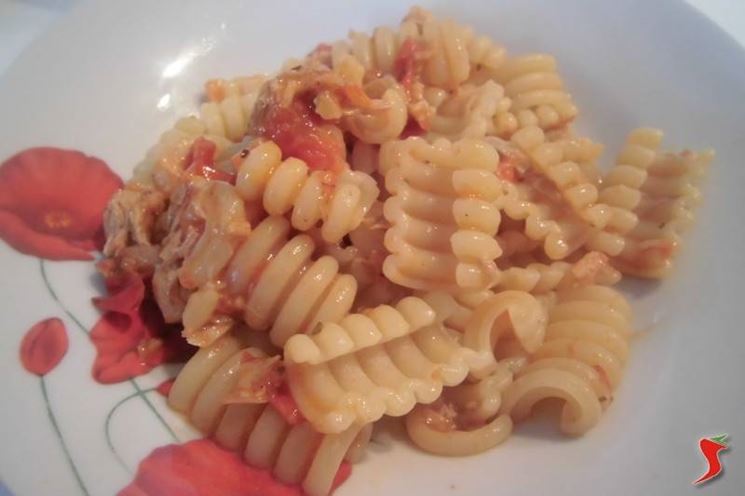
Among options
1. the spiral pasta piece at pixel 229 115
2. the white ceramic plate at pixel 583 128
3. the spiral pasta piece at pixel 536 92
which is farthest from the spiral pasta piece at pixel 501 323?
the spiral pasta piece at pixel 229 115

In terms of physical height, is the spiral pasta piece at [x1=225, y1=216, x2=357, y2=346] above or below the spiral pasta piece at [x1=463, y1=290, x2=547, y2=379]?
below

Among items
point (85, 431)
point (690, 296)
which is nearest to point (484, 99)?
point (690, 296)

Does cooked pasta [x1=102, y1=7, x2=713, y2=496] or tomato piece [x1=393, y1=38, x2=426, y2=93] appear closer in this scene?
cooked pasta [x1=102, y1=7, x2=713, y2=496]

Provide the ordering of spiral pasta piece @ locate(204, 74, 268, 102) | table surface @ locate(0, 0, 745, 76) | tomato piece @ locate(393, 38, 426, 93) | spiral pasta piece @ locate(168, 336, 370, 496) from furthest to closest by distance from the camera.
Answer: table surface @ locate(0, 0, 745, 76), spiral pasta piece @ locate(204, 74, 268, 102), tomato piece @ locate(393, 38, 426, 93), spiral pasta piece @ locate(168, 336, 370, 496)

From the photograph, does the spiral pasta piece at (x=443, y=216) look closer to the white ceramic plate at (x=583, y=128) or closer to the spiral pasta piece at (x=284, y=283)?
the spiral pasta piece at (x=284, y=283)

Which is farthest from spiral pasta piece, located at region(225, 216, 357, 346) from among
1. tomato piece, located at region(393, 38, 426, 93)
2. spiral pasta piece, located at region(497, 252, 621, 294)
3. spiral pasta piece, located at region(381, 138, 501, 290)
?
tomato piece, located at region(393, 38, 426, 93)

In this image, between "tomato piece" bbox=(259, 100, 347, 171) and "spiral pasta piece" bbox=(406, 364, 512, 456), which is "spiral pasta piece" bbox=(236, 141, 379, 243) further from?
"spiral pasta piece" bbox=(406, 364, 512, 456)

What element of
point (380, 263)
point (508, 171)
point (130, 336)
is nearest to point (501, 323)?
point (380, 263)

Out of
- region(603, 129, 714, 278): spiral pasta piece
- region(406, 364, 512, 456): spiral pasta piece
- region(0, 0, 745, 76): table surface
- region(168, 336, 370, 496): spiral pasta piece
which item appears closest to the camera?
region(168, 336, 370, 496): spiral pasta piece
